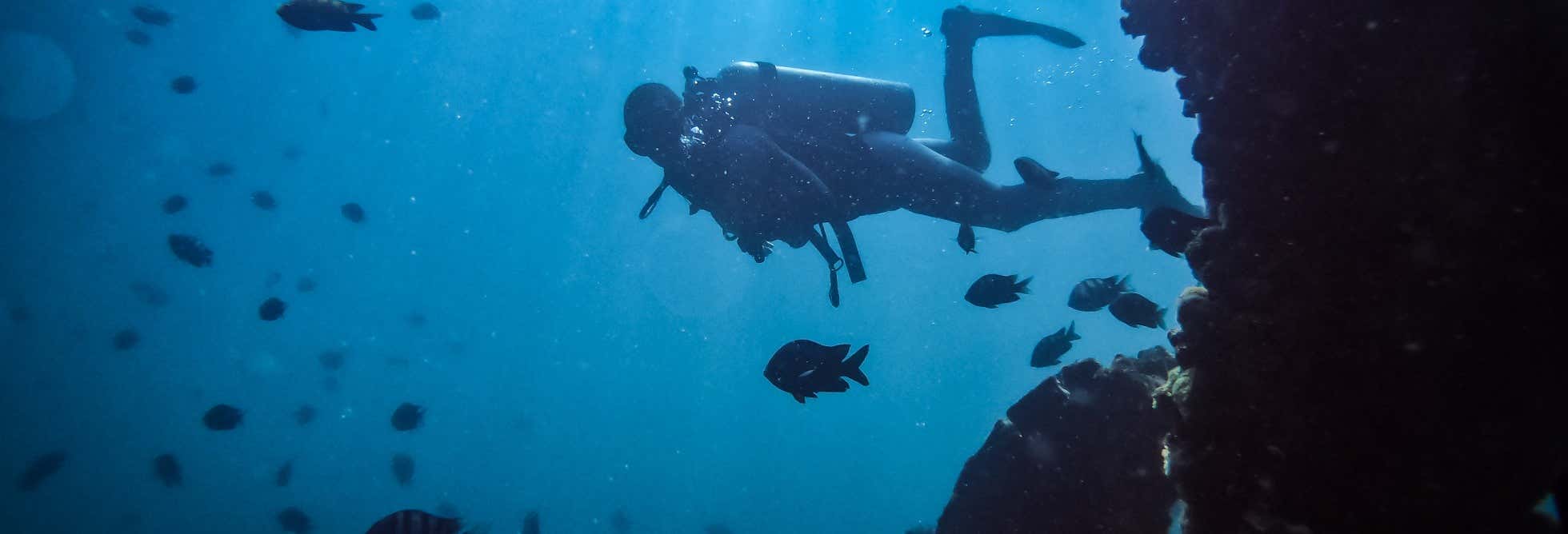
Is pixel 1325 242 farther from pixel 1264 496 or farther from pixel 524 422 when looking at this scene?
pixel 524 422

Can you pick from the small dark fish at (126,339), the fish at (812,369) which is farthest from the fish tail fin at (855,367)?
the small dark fish at (126,339)

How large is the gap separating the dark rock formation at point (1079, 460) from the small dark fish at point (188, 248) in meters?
12.9

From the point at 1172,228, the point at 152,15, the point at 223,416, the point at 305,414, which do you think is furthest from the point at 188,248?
the point at 1172,228

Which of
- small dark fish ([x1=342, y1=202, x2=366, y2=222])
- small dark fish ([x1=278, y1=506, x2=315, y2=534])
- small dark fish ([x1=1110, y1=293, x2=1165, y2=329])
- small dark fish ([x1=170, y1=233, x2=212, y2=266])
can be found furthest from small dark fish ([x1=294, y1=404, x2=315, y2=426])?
small dark fish ([x1=1110, y1=293, x2=1165, y2=329])

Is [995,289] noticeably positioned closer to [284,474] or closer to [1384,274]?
[1384,274]

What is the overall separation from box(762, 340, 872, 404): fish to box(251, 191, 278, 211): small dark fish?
17866 millimetres

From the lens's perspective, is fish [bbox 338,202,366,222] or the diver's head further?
fish [bbox 338,202,366,222]

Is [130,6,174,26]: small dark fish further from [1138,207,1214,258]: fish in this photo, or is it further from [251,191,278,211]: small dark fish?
[1138,207,1214,258]: fish

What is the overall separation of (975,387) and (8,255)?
103379mm

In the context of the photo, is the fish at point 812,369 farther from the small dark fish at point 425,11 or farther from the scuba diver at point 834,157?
the small dark fish at point 425,11

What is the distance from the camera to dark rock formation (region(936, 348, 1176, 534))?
166 inches

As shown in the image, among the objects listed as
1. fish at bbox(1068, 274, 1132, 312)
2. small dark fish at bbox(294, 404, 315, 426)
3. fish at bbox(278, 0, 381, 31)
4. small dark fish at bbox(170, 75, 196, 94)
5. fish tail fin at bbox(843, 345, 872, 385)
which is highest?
fish at bbox(1068, 274, 1132, 312)

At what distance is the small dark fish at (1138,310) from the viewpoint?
4.95 m

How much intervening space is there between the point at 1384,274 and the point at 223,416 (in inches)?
516
